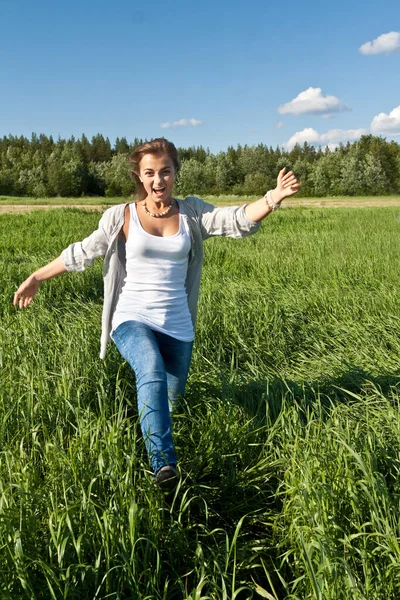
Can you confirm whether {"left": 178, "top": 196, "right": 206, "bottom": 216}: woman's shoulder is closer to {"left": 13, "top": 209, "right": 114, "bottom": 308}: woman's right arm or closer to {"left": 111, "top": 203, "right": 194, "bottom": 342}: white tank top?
{"left": 111, "top": 203, "right": 194, "bottom": 342}: white tank top

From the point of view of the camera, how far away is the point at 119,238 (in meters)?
2.91

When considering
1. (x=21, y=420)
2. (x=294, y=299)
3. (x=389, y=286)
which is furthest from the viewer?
(x=389, y=286)

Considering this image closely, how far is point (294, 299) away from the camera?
6.02 meters

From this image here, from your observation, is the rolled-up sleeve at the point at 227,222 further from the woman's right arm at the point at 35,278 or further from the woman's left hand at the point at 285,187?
the woman's right arm at the point at 35,278

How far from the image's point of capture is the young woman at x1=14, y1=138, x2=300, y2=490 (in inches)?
108

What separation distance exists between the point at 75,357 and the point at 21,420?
2.62ft

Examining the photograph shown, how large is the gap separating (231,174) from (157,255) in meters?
81.0

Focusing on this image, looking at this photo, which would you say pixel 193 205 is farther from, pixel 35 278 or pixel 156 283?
pixel 35 278

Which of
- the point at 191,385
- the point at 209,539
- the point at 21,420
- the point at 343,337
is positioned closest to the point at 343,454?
the point at 209,539

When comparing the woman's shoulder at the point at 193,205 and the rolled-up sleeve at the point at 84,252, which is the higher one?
the woman's shoulder at the point at 193,205

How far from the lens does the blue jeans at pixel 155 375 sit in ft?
7.76

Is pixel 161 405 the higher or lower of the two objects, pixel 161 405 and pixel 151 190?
the lower

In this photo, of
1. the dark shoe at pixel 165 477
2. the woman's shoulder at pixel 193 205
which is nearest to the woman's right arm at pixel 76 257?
the woman's shoulder at pixel 193 205

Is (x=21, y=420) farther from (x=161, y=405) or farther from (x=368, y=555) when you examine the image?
(x=368, y=555)
